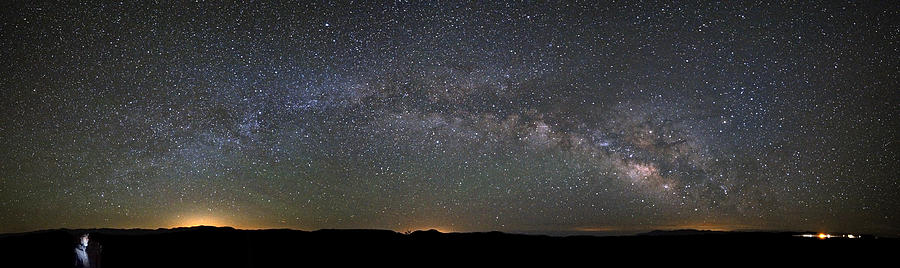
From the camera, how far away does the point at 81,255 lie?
33.2 ft

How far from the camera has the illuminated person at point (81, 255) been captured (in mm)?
9984

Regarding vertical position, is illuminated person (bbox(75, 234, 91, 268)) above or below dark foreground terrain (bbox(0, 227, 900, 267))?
above

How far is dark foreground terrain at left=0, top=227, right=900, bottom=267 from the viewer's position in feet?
67.6

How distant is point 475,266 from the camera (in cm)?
2238

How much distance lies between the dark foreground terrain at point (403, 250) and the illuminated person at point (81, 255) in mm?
10157

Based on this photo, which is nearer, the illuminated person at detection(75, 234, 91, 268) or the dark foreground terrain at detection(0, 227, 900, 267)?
the illuminated person at detection(75, 234, 91, 268)

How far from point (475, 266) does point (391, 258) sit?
149 inches

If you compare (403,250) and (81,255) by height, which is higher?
(81,255)

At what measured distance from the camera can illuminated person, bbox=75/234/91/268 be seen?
9.98 metres

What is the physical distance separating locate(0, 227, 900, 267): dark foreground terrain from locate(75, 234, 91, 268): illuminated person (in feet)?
33.3

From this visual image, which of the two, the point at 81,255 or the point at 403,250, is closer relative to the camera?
the point at 81,255

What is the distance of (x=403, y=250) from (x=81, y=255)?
49.2ft

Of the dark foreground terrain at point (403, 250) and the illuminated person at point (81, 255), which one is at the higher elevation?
the illuminated person at point (81, 255)

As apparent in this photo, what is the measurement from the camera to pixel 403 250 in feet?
78.4
